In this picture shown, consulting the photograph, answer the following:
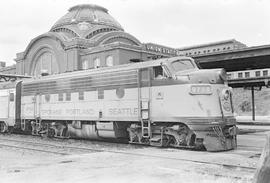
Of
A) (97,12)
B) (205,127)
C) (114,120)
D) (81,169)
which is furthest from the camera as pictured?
(97,12)

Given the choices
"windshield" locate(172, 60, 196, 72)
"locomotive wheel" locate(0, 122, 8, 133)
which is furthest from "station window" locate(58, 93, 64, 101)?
"windshield" locate(172, 60, 196, 72)

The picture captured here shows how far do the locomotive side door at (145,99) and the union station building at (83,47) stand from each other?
3853cm

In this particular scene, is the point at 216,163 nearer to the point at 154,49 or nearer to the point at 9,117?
the point at 9,117

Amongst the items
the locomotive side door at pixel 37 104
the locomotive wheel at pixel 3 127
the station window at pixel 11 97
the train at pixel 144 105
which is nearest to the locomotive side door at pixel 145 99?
the train at pixel 144 105

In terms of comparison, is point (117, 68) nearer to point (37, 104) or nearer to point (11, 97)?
point (37, 104)

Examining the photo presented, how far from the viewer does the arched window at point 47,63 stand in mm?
66125

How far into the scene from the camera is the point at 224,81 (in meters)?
13.2

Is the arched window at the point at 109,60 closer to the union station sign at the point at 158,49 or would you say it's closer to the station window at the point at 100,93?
the union station sign at the point at 158,49

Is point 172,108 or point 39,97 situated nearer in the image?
point 172,108

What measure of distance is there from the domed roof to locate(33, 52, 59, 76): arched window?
697 centimetres

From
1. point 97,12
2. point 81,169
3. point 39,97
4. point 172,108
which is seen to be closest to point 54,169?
point 81,169

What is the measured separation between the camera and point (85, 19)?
72062 millimetres

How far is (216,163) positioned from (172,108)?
3747 mm

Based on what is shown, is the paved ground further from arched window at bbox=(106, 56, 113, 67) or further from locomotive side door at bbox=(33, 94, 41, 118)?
arched window at bbox=(106, 56, 113, 67)
